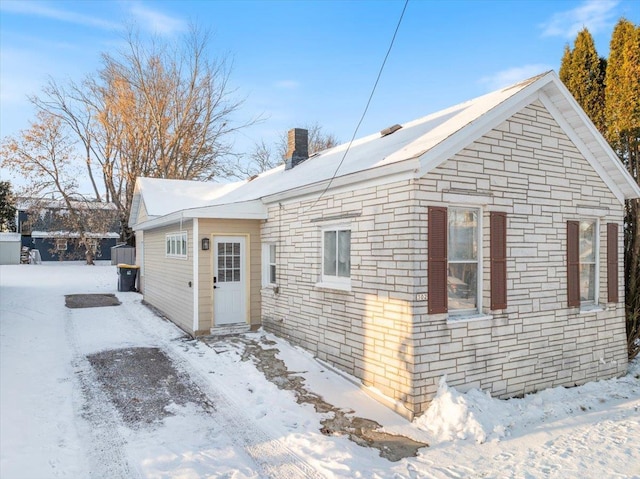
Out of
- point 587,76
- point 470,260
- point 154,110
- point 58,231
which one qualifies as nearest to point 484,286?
point 470,260

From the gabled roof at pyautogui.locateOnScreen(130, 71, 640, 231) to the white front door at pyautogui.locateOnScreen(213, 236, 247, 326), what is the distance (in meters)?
1.72

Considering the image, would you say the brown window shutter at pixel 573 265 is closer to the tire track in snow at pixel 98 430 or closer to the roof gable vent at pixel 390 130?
the roof gable vent at pixel 390 130

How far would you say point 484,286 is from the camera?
236 inches

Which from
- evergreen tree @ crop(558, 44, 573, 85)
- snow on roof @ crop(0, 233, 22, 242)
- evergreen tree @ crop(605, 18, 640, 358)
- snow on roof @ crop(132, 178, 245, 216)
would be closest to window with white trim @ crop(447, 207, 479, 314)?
evergreen tree @ crop(605, 18, 640, 358)

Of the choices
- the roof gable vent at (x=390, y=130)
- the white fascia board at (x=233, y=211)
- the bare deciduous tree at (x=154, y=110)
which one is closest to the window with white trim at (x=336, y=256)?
the white fascia board at (x=233, y=211)

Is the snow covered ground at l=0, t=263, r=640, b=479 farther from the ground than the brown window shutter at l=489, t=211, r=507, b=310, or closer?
closer

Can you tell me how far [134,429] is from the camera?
4812 mm

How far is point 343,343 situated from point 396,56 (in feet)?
14.6

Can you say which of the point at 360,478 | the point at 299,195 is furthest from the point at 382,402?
the point at 299,195

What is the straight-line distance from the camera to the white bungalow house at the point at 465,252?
543 centimetres

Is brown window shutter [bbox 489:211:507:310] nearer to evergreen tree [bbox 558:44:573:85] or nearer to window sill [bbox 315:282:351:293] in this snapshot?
window sill [bbox 315:282:351:293]

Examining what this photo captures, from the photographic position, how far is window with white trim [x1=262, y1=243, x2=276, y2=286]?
9.23m

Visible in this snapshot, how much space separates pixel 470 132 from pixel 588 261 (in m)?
3.73

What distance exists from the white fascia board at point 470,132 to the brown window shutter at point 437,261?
609 mm
